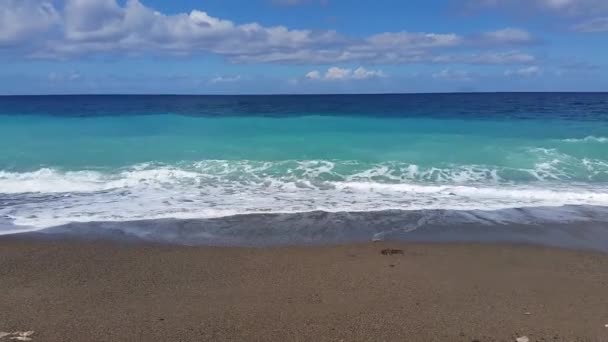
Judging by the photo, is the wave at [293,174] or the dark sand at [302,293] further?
the wave at [293,174]

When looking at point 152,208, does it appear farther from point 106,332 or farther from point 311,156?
point 311,156

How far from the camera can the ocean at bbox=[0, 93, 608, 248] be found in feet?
26.2

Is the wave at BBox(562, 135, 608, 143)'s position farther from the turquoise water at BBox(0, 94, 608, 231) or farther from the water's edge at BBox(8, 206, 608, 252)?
the water's edge at BBox(8, 206, 608, 252)

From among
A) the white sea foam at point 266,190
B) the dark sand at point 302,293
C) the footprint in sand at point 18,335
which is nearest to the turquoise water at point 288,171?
the white sea foam at point 266,190

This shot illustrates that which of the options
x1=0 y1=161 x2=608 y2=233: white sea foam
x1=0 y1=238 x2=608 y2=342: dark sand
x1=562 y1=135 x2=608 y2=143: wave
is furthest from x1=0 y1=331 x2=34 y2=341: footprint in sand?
x1=562 y1=135 x2=608 y2=143: wave

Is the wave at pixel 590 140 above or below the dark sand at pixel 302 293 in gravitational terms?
above

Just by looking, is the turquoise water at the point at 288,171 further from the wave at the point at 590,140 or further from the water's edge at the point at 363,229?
the water's edge at the point at 363,229

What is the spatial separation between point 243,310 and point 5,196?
8203 millimetres

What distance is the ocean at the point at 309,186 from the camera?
7.98 m

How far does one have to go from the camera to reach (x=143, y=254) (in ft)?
22.3

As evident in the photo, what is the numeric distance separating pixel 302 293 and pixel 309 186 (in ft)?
20.5

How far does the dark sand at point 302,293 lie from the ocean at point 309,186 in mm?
785

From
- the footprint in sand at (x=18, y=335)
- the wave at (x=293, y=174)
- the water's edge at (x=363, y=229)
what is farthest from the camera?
the wave at (x=293, y=174)

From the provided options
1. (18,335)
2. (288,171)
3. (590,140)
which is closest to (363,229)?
(18,335)
